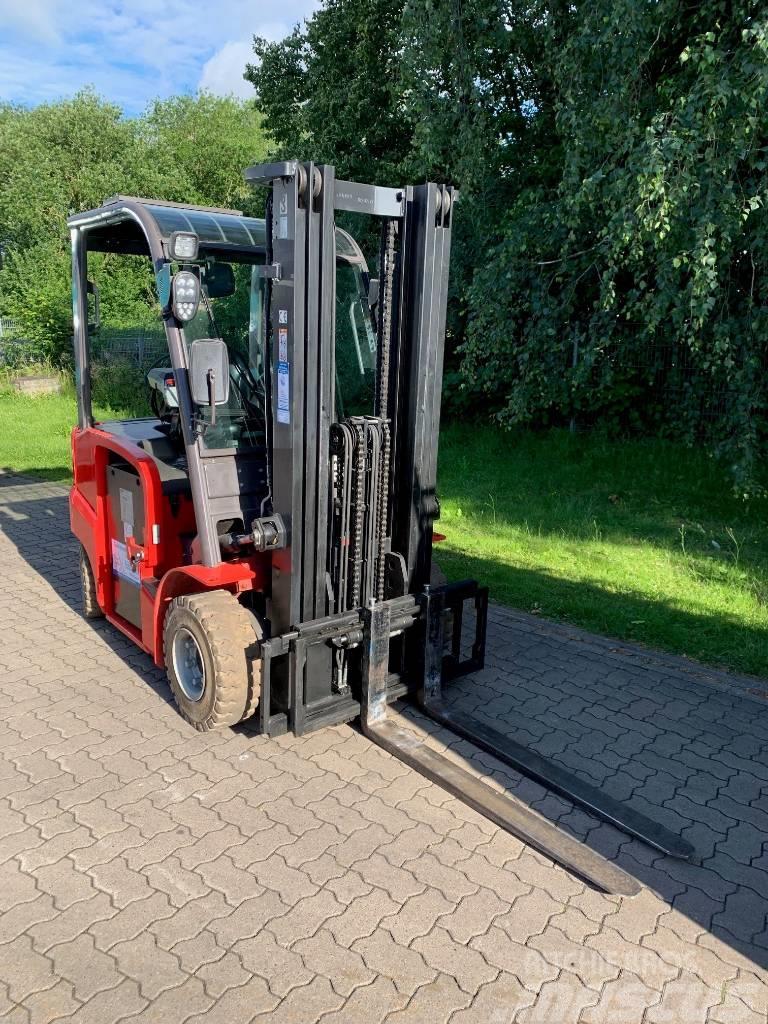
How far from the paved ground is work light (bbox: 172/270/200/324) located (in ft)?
8.01

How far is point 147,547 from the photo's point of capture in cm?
518

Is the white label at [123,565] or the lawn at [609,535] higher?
the white label at [123,565]

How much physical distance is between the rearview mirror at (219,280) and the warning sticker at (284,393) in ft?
2.44

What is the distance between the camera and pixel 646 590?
7582mm

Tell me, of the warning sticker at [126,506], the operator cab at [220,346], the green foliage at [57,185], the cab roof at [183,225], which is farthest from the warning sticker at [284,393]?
the green foliage at [57,185]

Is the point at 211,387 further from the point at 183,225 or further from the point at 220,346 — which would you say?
the point at 183,225

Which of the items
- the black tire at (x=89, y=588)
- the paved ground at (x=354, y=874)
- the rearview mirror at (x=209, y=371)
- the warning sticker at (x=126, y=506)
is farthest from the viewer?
the black tire at (x=89, y=588)

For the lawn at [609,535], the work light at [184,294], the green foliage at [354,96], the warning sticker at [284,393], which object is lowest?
the lawn at [609,535]

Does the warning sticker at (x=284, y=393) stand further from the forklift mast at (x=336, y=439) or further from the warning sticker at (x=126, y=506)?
the warning sticker at (x=126, y=506)

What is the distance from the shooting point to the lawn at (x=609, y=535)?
688 centimetres

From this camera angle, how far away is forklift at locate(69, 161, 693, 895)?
423cm

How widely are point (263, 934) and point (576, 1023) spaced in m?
1.24

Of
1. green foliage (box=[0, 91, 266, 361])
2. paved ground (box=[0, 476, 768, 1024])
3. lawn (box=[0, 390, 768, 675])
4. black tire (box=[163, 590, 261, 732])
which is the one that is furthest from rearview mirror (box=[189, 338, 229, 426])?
green foliage (box=[0, 91, 266, 361])

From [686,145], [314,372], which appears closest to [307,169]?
[314,372]
